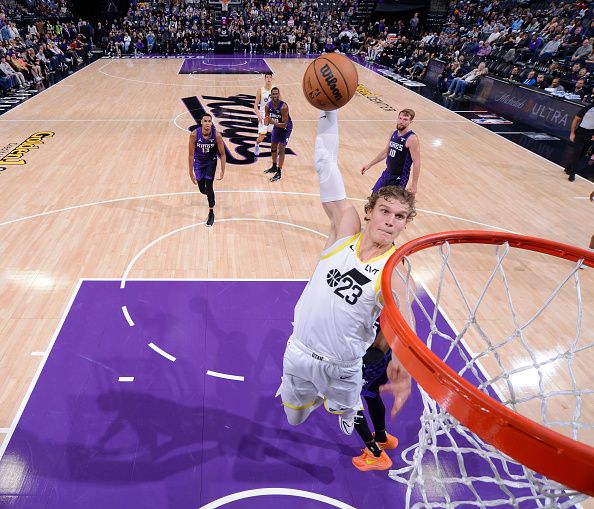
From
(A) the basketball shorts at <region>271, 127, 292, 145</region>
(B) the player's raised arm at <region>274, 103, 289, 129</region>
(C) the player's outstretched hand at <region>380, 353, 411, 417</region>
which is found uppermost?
(C) the player's outstretched hand at <region>380, 353, 411, 417</region>

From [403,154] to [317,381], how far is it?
4.16m

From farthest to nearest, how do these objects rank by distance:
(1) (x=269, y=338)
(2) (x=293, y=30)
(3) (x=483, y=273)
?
(2) (x=293, y=30), (3) (x=483, y=273), (1) (x=269, y=338)

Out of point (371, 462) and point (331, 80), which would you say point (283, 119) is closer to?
point (331, 80)

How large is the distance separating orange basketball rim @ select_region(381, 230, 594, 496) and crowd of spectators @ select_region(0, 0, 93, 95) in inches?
640

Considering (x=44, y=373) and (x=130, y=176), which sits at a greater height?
(x=44, y=373)

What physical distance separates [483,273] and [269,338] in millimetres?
3236

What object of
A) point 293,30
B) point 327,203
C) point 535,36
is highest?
point 327,203

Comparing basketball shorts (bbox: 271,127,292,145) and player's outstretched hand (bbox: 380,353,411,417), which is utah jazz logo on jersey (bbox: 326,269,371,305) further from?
basketball shorts (bbox: 271,127,292,145)

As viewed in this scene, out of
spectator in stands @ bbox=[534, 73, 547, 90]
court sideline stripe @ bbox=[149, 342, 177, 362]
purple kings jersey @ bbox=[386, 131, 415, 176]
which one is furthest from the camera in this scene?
spectator in stands @ bbox=[534, 73, 547, 90]

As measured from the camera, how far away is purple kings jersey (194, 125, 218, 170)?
6.55 metres

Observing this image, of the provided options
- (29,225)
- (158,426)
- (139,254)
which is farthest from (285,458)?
(29,225)

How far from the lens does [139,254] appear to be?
6.23m

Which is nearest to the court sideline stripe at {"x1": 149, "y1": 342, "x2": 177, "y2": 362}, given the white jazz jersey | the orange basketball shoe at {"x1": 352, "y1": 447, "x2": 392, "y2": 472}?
the orange basketball shoe at {"x1": 352, "y1": 447, "x2": 392, "y2": 472}

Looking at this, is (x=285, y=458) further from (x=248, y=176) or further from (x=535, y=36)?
(x=535, y=36)
